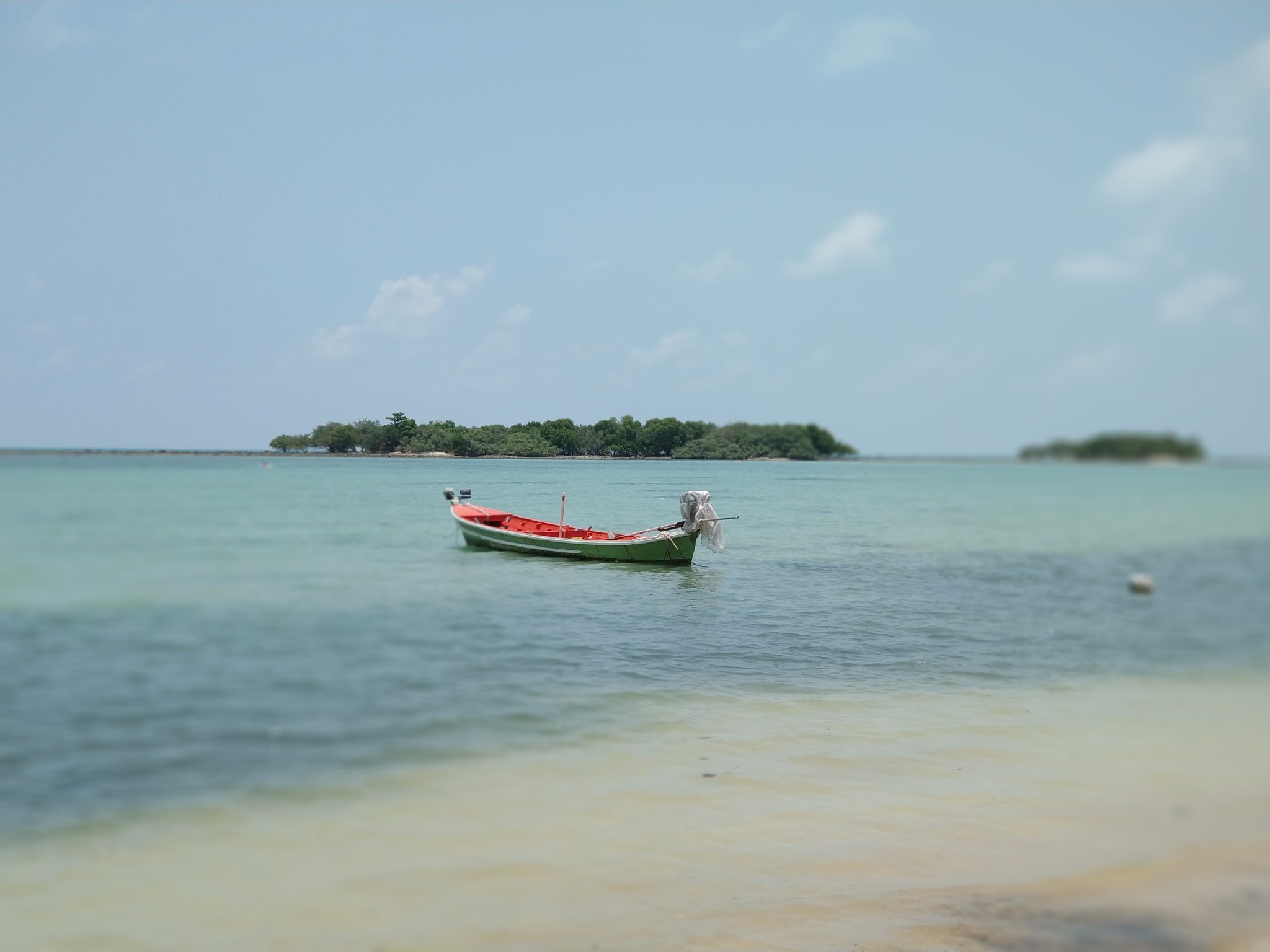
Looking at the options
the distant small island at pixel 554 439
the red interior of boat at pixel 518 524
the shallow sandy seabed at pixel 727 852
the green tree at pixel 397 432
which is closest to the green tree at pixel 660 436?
the distant small island at pixel 554 439

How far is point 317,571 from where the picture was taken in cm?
1719

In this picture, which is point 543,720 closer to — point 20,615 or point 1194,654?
point 20,615

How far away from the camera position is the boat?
1959cm

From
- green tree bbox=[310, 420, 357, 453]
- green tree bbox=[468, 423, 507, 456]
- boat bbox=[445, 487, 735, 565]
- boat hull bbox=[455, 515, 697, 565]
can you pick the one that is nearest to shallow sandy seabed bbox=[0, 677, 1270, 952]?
boat bbox=[445, 487, 735, 565]

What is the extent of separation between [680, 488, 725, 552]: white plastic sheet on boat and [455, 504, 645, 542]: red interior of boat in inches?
86.5

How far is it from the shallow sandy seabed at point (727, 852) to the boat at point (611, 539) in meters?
11.2

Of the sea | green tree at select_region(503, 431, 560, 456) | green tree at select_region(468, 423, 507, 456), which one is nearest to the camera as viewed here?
the sea

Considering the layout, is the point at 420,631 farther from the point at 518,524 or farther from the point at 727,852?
the point at 518,524

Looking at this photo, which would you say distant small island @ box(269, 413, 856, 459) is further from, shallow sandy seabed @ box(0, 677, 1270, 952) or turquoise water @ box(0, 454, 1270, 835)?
shallow sandy seabed @ box(0, 677, 1270, 952)

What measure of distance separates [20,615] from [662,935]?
9.88 m

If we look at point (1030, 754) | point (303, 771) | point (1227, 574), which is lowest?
point (303, 771)

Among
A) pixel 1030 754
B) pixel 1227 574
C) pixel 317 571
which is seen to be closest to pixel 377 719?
pixel 1030 754

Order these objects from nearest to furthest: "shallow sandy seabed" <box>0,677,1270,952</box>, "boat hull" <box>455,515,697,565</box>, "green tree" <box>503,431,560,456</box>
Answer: "shallow sandy seabed" <box>0,677,1270,952</box> < "boat hull" <box>455,515,697,565</box> < "green tree" <box>503,431,560,456</box>

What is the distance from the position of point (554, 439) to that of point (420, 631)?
12523 millimetres
